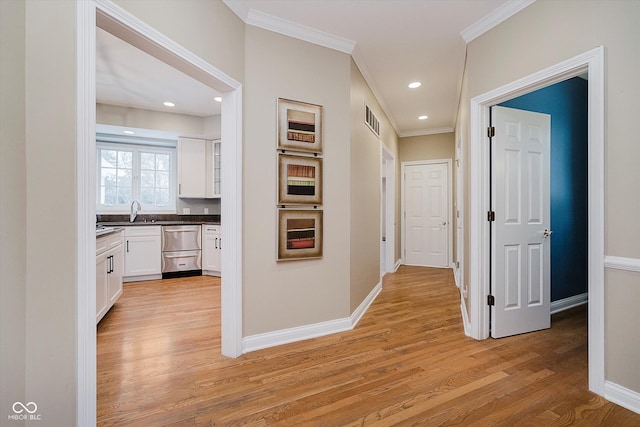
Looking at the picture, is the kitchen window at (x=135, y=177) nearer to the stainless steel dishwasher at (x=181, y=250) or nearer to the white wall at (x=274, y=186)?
the stainless steel dishwasher at (x=181, y=250)

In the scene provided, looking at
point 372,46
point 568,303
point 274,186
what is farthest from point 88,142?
point 568,303

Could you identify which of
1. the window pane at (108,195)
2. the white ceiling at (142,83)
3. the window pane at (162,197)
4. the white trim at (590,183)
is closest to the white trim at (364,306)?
the white trim at (590,183)

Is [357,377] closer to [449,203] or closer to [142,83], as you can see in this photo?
[142,83]

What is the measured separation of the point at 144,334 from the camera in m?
2.80

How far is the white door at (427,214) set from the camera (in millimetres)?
5992

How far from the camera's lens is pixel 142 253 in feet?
16.1

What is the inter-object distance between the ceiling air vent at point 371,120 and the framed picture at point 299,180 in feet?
3.94

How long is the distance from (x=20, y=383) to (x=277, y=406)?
119cm

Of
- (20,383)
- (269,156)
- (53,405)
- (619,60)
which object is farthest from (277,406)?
(619,60)

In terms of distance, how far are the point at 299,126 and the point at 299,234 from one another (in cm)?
95

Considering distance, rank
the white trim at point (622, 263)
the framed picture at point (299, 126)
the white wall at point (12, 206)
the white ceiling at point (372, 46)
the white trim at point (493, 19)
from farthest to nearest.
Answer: the framed picture at point (299, 126)
the white ceiling at point (372, 46)
the white trim at point (493, 19)
the white trim at point (622, 263)
the white wall at point (12, 206)

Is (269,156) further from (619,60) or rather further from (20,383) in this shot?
(619,60)

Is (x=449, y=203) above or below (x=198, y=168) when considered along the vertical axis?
below

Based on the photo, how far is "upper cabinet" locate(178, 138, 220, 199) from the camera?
5.37 metres
